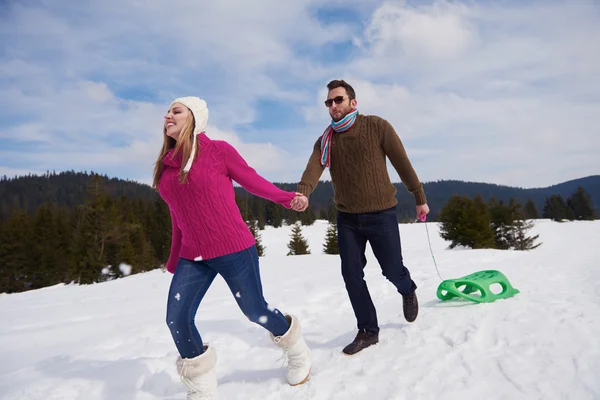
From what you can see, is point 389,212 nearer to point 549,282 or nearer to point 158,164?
point 158,164

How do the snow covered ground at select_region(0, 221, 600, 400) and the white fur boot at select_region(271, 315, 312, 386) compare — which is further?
the white fur boot at select_region(271, 315, 312, 386)

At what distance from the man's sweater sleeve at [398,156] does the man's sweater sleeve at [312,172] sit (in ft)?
2.32

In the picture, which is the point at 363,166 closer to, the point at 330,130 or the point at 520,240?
the point at 330,130

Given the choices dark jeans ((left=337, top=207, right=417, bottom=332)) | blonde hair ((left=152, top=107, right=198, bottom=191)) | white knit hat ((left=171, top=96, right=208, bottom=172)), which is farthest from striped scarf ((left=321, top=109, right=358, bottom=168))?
blonde hair ((left=152, top=107, right=198, bottom=191))

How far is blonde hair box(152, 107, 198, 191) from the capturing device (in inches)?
111

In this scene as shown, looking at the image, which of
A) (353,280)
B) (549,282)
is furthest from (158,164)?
(549,282)

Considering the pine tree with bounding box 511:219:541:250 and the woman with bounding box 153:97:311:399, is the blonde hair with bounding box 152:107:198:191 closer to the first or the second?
the woman with bounding box 153:97:311:399

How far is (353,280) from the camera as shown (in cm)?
390

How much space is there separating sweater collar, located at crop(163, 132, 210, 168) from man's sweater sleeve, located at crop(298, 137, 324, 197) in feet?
3.74

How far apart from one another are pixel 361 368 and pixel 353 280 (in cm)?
88

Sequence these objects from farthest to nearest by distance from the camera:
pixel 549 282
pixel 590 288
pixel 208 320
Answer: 1. pixel 549 282
2. pixel 208 320
3. pixel 590 288

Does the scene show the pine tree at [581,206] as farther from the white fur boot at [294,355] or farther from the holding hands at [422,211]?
the white fur boot at [294,355]

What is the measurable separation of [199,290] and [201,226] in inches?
21.0

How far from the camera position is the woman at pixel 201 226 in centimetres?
285
